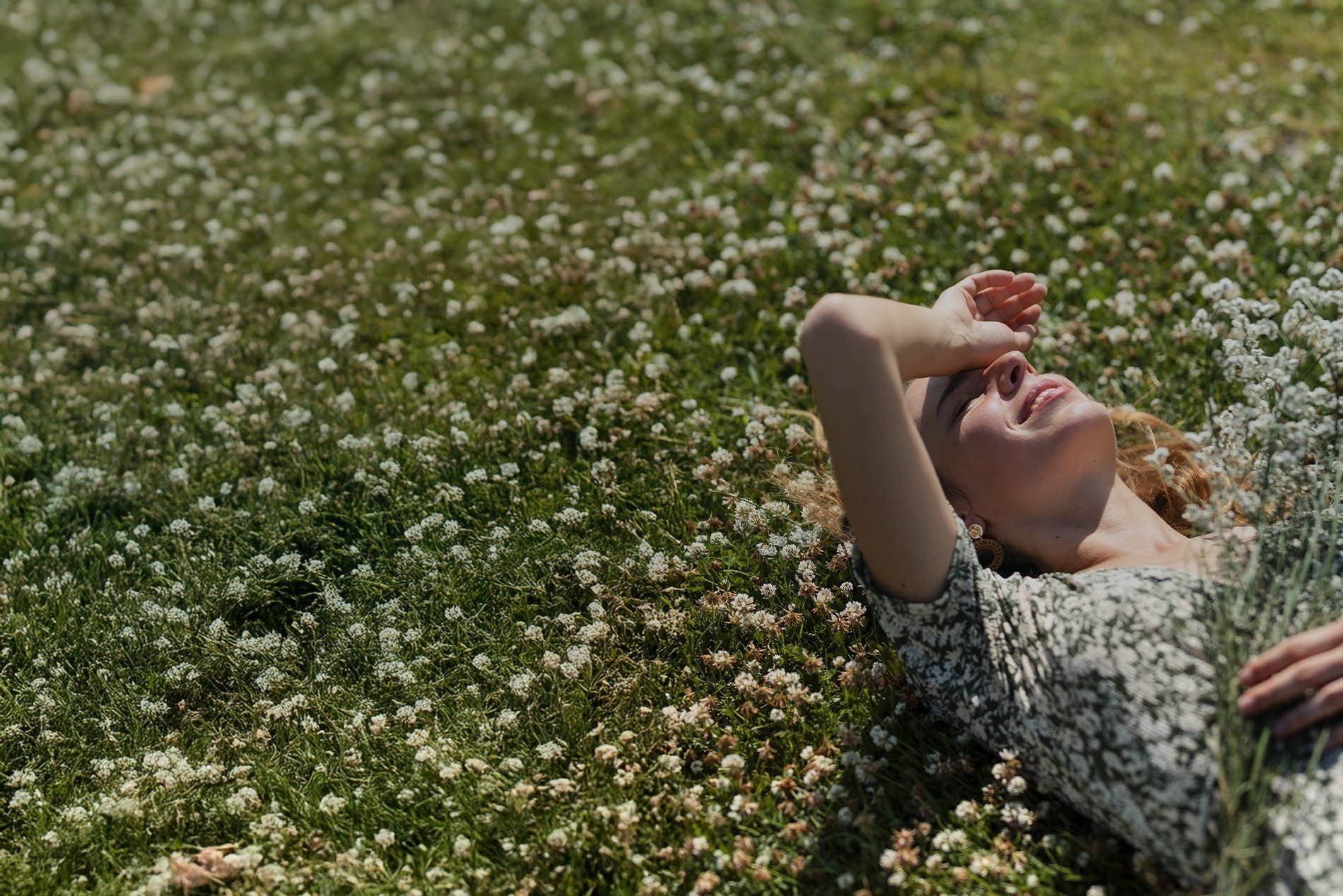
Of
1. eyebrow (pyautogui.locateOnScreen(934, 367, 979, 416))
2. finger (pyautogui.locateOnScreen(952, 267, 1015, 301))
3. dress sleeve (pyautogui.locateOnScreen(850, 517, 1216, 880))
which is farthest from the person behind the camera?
finger (pyautogui.locateOnScreen(952, 267, 1015, 301))

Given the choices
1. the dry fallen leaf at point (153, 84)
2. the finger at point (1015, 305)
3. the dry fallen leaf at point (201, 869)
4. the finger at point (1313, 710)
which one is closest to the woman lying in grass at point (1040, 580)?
the finger at point (1313, 710)

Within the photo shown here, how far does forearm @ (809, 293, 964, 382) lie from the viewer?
3.67 meters

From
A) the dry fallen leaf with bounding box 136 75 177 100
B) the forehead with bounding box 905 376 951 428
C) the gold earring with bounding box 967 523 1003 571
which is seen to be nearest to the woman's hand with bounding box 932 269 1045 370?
the forehead with bounding box 905 376 951 428

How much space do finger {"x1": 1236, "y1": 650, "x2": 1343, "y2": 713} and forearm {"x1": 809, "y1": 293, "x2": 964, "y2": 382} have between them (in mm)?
1382

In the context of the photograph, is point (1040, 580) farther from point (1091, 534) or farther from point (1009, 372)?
point (1009, 372)

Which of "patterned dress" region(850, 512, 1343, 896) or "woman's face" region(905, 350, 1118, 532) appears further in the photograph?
"woman's face" region(905, 350, 1118, 532)

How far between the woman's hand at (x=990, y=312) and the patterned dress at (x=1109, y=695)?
0.71 m

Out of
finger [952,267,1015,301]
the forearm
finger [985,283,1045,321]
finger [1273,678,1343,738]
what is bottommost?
finger [1273,678,1343,738]

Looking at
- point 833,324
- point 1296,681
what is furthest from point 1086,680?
point 833,324

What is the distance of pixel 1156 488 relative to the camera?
4.82m

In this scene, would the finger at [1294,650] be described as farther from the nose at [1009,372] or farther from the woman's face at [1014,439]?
the nose at [1009,372]

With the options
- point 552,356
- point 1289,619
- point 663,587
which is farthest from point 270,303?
point 1289,619

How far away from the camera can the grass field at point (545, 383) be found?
422 centimetres

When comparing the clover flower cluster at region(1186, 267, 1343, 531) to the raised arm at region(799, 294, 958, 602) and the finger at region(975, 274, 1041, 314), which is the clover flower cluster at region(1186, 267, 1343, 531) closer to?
the finger at region(975, 274, 1041, 314)
